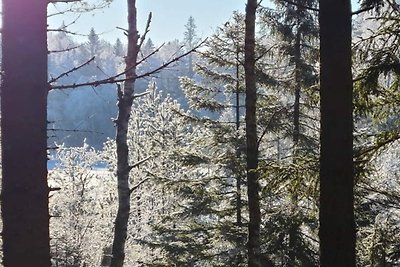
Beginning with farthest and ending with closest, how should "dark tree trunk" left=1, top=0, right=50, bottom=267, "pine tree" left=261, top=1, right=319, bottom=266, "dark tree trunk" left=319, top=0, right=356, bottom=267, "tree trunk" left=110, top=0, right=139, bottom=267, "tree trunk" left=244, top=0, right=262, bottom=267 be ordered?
"pine tree" left=261, top=1, right=319, bottom=266
"tree trunk" left=110, top=0, right=139, bottom=267
"tree trunk" left=244, top=0, right=262, bottom=267
"dark tree trunk" left=319, top=0, right=356, bottom=267
"dark tree trunk" left=1, top=0, right=50, bottom=267

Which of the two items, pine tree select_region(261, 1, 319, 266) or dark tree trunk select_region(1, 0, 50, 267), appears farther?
pine tree select_region(261, 1, 319, 266)

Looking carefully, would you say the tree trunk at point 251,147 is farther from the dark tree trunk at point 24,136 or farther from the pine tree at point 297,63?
the dark tree trunk at point 24,136

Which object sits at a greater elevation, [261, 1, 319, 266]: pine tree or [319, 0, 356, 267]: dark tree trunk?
[261, 1, 319, 266]: pine tree

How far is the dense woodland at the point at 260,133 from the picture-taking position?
2.58 metres

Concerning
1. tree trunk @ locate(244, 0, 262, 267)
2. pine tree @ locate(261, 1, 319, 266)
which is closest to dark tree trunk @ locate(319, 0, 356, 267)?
tree trunk @ locate(244, 0, 262, 267)

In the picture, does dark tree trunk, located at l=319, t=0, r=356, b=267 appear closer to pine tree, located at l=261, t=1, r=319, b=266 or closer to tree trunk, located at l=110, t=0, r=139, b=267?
tree trunk, located at l=110, t=0, r=139, b=267

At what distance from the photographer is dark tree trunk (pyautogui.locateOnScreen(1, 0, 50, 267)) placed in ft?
8.14

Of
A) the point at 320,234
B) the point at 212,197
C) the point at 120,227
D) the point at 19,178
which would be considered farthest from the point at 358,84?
the point at 212,197

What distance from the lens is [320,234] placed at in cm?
392

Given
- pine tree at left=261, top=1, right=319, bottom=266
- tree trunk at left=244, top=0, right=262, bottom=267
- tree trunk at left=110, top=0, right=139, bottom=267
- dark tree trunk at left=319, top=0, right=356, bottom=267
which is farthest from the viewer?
pine tree at left=261, top=1, right=319, bottom=266

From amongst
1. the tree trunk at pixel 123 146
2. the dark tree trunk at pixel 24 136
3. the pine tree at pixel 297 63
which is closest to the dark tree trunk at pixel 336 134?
the dark tree trunk at pixel 24 136

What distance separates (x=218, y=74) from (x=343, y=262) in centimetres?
650

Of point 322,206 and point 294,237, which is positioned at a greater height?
point 322,206

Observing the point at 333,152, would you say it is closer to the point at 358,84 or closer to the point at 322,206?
the point at 322,206
